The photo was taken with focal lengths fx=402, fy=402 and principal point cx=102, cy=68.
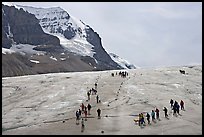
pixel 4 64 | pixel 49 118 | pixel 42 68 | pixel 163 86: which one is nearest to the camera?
pixel 49 118

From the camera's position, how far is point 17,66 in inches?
6225

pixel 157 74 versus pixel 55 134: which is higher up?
pixel 157 74

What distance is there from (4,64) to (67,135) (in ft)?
413

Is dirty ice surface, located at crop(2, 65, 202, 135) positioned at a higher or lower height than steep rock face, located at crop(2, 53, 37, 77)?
lower

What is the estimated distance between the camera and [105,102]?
4703 centimetres

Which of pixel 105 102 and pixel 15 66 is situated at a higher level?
pixel 15 66

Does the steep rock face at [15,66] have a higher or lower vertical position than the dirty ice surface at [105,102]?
higher

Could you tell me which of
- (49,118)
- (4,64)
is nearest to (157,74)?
(49,118)

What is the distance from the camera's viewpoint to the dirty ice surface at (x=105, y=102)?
36.4m

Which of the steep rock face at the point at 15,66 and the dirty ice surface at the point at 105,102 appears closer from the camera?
the dirty ice surface at the point at 105,102

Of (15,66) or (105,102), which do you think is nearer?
(105,102)

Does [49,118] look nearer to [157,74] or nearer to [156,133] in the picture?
[156,133]

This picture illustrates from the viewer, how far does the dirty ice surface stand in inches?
1432

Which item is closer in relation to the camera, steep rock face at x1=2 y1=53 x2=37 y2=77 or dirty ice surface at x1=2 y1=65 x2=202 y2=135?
dirty ice surface at x1=2 y1=65 x2=202 y2=135
